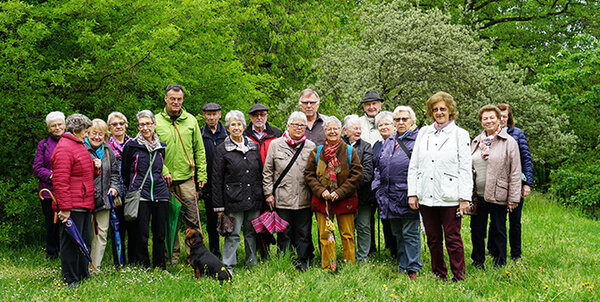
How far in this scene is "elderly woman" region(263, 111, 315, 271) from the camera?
5914 mm

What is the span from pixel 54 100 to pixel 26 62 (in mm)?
670

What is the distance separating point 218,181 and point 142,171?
0.92 metres

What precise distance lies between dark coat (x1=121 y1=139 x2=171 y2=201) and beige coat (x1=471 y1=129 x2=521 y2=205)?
3.98 metres

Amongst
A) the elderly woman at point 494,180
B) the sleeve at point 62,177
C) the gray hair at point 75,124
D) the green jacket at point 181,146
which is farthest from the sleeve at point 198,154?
the elderly woman at point 494,180

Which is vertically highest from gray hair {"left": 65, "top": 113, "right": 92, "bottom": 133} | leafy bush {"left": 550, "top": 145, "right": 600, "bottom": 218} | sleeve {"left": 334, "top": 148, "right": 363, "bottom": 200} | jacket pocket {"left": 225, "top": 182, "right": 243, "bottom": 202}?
gray hair {"left": 65, "top": 113, "right": 92, "bottom": 133}

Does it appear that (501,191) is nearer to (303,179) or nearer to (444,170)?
(444,170)

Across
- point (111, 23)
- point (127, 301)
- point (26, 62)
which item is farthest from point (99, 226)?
point (111, 23)

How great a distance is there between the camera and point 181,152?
6262 mm

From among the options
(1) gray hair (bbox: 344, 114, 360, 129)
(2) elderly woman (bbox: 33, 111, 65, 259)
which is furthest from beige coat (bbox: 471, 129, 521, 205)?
(2) elderly woman (bbox: 33, 111, 65, 259)

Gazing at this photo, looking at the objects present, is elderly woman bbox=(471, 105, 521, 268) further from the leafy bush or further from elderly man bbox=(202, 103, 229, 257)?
the leafy bush

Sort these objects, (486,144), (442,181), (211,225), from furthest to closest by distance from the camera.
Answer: (211,225), (486,144), (442,181)

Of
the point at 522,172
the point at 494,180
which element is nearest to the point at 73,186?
the point at 494,180

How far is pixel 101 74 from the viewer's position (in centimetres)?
759

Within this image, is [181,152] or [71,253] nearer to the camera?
[71,253]
